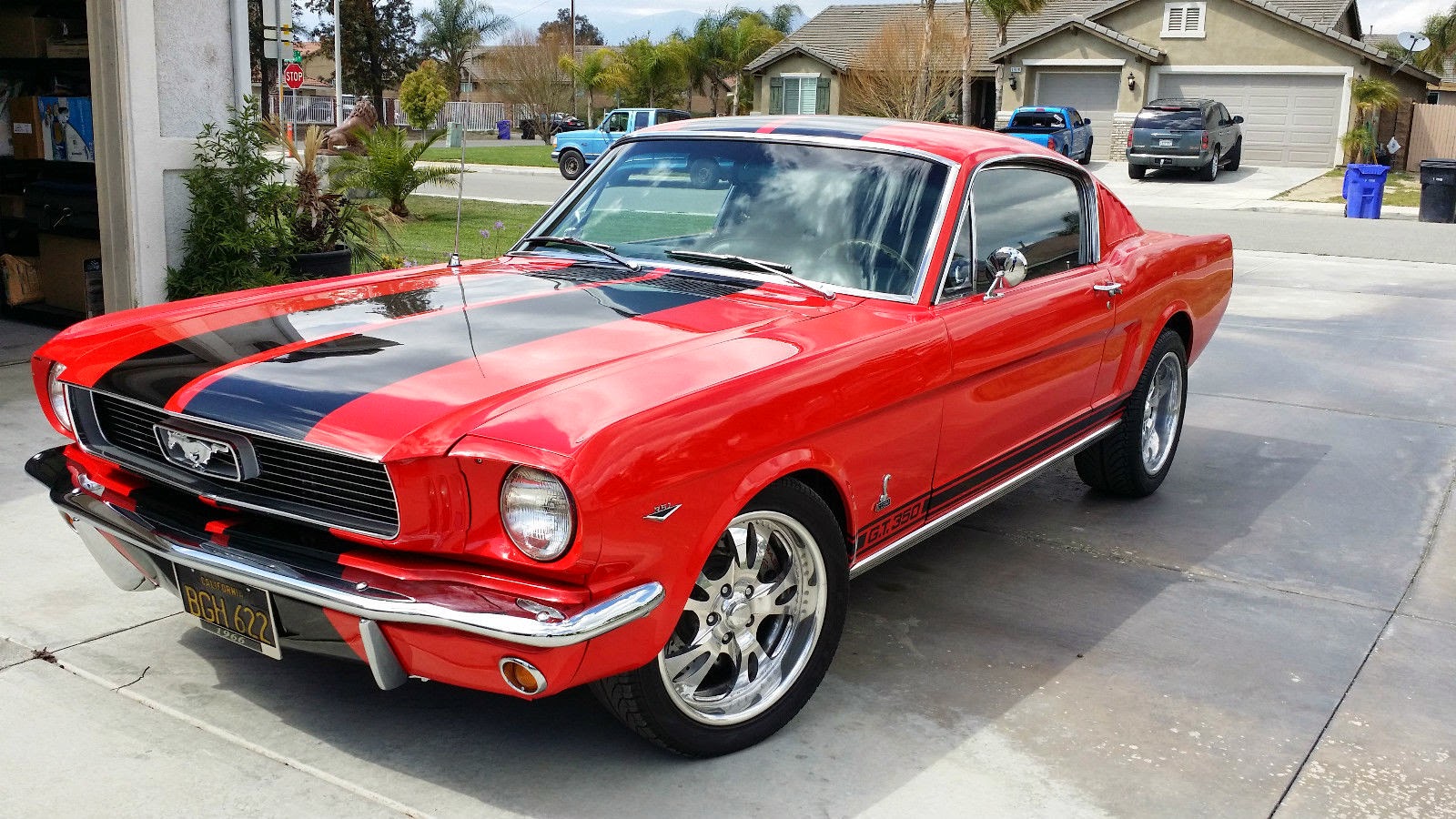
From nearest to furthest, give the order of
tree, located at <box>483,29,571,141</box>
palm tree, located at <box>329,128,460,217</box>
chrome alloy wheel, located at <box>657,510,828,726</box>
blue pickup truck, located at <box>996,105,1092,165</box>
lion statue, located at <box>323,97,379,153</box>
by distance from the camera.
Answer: chrome alloy wheel, located at <box>657,510,828,726</box> < palm tree, located at <box>329,128,460,217</box> < lion statue, located at <box>323,97,379,153</box> < blue pickup truck, located at <box>996,105,1092,165</box> < tree, located at <box>483,29,571,141</box>

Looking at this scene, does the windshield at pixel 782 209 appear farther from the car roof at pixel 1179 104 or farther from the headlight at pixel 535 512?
the car roof at pixel 1179 104

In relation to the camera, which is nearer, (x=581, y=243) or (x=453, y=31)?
(x=581, y=243)

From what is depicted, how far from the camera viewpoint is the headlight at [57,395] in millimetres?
3501

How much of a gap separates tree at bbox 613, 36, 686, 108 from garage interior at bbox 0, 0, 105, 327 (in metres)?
40.6

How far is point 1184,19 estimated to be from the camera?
35156mm

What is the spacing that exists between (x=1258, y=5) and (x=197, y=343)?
35437mm

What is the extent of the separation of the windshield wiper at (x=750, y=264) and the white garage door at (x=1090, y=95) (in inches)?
1333

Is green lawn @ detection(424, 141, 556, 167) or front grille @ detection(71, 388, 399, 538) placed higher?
green lawn @ detection(424, 141, 556, 167)

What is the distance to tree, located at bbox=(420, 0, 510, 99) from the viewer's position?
61.1 m

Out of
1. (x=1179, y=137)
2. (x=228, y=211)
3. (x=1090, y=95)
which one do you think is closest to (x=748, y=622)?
(x=228, y=211)

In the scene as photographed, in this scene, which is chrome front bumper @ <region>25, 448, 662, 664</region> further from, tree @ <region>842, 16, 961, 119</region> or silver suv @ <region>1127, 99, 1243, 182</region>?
tree @ <region>842, 16, 961, 119</region>

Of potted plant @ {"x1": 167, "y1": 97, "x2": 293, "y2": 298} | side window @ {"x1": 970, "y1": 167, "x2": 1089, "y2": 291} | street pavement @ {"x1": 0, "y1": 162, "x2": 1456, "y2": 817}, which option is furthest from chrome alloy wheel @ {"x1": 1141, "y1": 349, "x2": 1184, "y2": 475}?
potted plant @ {"x1": 167, "y1": 97, "x2": 293, "y2": 298}

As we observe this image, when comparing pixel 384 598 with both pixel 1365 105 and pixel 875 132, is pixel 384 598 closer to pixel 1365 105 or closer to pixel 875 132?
pixel 875 132

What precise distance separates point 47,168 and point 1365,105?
30.7 metres
